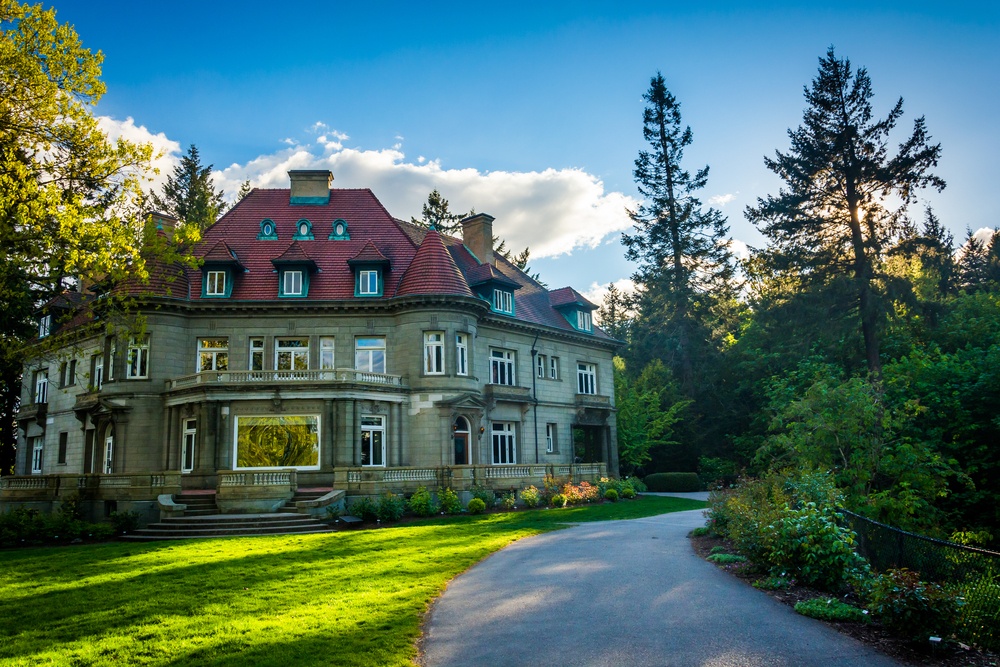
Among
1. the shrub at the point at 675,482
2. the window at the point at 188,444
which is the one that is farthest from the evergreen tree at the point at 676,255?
the window at the point at 188,444

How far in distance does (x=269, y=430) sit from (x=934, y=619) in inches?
A: 1016

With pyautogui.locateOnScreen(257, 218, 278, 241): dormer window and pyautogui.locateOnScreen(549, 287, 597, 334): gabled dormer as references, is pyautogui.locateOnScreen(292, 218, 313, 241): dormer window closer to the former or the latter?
pyautogui.locateOnScreen(257, 218, 278, 241): dormer window

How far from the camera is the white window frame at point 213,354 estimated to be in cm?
3094

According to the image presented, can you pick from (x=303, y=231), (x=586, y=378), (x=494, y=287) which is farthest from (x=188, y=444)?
(x=586, y=378)

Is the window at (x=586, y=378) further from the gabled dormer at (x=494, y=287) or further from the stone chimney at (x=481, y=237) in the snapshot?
the stone chimney at (x=481, y=237)

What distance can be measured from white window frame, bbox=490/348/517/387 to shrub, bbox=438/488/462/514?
34.4 ft

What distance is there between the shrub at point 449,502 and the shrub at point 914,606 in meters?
17.6

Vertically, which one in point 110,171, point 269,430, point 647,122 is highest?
point 647,122

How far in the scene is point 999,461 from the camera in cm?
2092

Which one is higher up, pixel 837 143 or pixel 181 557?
pixel 837 143

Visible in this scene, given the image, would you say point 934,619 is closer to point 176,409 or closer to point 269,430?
point 269,430

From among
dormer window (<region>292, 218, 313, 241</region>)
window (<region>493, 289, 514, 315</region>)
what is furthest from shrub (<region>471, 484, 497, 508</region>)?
dormer window (<region>292, 218, 313, 241</region>)

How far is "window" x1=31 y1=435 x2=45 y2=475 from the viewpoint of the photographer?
3947cm

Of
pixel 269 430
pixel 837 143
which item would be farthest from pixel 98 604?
pixel 837 143
